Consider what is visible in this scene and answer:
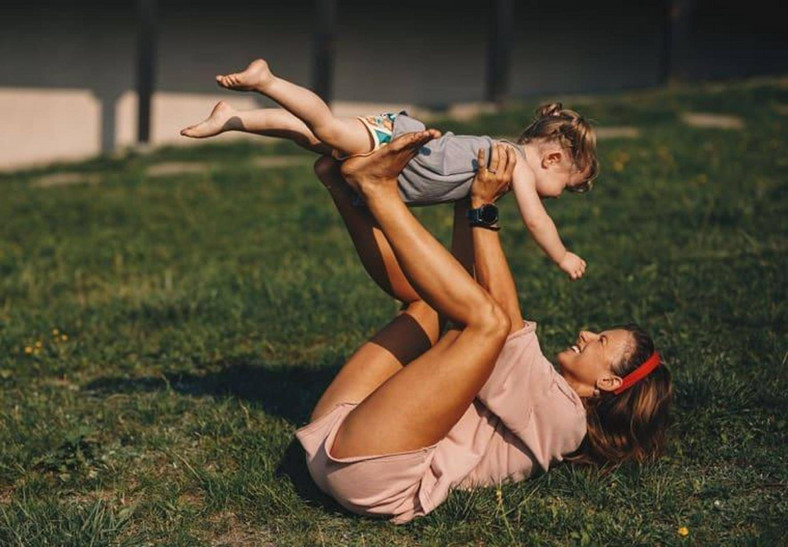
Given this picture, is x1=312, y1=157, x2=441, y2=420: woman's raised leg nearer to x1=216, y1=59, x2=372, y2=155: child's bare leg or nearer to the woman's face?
x1=216, y1=59, x2=372, y2=155: child's bare leg

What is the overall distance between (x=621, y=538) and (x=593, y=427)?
19.6 inches

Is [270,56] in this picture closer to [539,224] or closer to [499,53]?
[499,53]

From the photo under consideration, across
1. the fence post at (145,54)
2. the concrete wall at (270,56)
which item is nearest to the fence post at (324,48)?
the concrete wall at (270,56)

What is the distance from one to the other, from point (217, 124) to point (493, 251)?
110 cm

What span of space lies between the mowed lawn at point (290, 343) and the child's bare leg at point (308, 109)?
1273 millimetres

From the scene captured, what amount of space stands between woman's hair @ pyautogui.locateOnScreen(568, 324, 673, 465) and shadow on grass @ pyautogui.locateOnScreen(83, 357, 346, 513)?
1352 millimetres

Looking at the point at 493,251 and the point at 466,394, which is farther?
the point at 493,251

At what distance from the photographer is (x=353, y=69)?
17047mm

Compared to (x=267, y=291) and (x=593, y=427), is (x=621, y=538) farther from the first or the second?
(x=267, y=291)

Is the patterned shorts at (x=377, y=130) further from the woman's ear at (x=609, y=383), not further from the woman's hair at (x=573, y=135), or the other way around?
the woman's ear at (x=609, y=383)

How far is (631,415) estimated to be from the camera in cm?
401

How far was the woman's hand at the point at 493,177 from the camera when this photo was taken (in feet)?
13.3

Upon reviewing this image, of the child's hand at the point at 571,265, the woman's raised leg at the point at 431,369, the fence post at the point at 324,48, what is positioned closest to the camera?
the woman's raised leg at the point at 431,369

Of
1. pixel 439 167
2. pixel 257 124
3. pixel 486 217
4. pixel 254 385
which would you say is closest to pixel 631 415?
pixel 486 217
